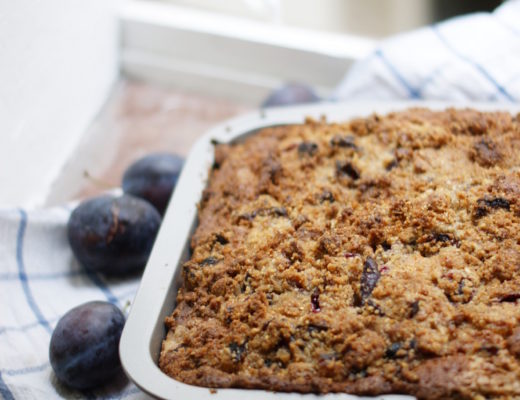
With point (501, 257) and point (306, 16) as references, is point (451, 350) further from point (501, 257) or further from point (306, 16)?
point (306, 16)

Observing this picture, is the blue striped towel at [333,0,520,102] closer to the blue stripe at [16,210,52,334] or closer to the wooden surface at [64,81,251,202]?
the wooden surface at [64,81,251,202]

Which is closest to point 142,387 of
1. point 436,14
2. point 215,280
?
point 215,280

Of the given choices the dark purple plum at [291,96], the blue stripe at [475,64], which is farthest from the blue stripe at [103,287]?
the blue stripe at [475,64]

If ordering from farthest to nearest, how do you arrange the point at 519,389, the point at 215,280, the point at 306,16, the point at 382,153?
the point at 306,16 < the point at 382,153 < the point at 215,280 < the point at 519,389

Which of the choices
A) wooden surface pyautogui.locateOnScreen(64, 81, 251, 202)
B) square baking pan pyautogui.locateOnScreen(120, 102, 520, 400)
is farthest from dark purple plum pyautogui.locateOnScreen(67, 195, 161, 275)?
wooden surface pyautogui.locateOnScreen(64, 81, 251, 202)

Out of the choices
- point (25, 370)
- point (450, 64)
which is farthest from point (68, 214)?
point (450, 64)

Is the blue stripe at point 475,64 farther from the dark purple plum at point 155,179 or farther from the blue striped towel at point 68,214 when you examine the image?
the dark purple plum at point 155,179
